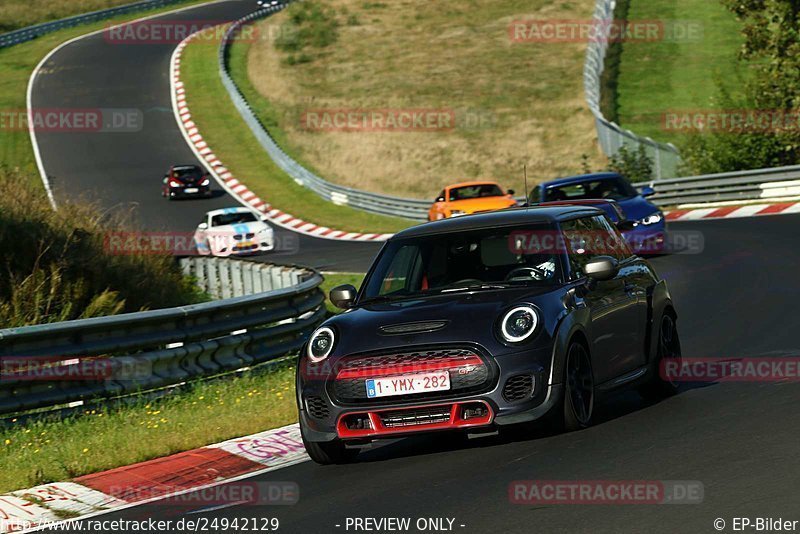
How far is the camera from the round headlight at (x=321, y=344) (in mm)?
8562

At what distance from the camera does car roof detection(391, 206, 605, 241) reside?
9414 mm

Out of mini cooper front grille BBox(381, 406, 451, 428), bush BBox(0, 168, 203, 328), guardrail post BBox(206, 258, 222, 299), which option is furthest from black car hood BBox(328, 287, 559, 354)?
guardrail post BBox(206, 258, 222, 299)

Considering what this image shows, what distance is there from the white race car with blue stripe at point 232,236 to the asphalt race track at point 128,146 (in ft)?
2.81

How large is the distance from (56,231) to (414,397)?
369 inches

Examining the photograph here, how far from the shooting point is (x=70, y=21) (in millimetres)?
77812

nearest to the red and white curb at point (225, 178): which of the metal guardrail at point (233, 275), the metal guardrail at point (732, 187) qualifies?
the metal guardrail at point (732, 187)

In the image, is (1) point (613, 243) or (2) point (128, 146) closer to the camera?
(1) point (613, 243)

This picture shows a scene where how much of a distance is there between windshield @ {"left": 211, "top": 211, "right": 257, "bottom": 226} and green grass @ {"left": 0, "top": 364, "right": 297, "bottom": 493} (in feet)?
71.6

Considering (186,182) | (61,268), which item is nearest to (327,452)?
(61,268)

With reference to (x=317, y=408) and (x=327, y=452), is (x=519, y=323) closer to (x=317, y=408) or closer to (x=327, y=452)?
(x=317, y=408)

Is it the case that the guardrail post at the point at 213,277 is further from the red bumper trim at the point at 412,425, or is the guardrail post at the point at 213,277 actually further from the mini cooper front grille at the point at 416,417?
the mini cooper front grille at the point at 416,417

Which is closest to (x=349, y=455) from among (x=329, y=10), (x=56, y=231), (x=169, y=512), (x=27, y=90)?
(x=169, y=512)

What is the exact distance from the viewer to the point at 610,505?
6648 millimetres

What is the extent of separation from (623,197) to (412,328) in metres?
14.7
